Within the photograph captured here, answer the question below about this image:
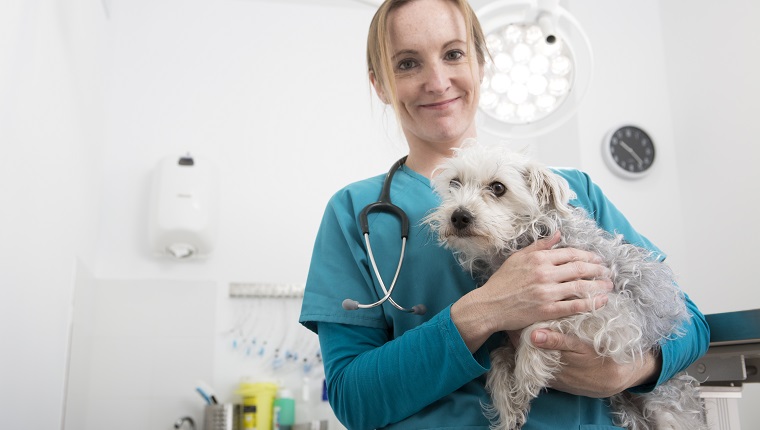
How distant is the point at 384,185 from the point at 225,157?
2.30 m

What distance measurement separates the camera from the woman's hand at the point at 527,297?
3.73 ft

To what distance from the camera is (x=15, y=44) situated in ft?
5.98

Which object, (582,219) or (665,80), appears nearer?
(582,219)

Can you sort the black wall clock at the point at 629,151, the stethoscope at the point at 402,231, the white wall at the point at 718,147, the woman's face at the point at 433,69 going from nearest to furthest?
the stethoscope at the point at 402,231 < the woman's face at the point at 433,69 < the white wall at the point at 718,147 < the black wall clock at the point at 629,151

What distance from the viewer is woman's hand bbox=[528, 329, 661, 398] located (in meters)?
1.16

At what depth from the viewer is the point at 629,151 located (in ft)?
12.5

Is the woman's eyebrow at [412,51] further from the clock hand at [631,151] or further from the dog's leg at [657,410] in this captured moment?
the clock hand at [631,151]

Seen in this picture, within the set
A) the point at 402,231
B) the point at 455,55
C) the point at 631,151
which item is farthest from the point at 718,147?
the point at 402,231

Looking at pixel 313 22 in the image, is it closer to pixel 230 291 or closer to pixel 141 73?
pixel 141 73

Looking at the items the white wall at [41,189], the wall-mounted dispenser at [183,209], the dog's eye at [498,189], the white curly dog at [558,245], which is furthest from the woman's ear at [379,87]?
the wall-mounted dispenser at [183,209]

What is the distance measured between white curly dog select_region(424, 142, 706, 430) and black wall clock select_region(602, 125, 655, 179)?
8.19 feet

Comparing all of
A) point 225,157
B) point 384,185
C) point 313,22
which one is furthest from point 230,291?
point 384,185

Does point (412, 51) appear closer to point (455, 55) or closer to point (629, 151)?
point (455, 55)

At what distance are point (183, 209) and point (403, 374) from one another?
2.34 m
